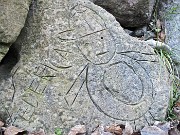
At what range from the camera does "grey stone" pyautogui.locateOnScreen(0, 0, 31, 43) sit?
219 centimetres

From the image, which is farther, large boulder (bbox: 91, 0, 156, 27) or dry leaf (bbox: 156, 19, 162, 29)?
dry leaf (bbox: 156, 19, 162, 29)

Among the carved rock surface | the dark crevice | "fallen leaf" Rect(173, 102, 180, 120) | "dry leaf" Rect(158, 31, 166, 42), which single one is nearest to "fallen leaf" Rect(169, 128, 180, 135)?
the carved rock surface

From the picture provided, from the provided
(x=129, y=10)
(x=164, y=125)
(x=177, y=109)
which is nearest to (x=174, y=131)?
(x=164, y=125)

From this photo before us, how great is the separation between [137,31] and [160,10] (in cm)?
36

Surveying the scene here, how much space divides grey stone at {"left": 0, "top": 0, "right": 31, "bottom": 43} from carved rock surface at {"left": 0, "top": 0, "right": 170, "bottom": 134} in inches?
6.6

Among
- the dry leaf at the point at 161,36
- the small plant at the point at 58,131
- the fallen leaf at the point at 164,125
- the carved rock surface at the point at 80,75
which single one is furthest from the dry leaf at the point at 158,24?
the small plant at the point at 58,131

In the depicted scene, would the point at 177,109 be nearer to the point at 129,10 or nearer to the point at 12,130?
the point at 129,10

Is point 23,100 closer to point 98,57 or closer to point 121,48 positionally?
point 98,57

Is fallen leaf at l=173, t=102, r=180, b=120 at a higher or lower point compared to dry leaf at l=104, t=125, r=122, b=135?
higher

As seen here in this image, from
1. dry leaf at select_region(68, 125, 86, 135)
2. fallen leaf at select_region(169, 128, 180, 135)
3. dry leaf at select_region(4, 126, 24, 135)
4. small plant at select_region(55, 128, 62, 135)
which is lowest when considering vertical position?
dry leaf at select_region(4, 126, 24, 135)

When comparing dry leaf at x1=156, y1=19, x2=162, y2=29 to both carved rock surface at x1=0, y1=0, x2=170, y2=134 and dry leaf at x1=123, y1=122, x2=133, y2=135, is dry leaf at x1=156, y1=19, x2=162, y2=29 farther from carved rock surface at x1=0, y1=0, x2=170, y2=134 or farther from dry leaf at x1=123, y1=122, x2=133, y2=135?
dry leaf at x1=123, y1=122, x2=133, y2=135

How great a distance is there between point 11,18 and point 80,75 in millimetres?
504

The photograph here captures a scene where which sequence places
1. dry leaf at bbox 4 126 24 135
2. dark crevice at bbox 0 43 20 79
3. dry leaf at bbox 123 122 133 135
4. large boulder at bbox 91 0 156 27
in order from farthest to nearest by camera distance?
large boulder at bbox 91 0 156 27 → dark crevice at bbox 0 43 20 79 → dry leaf at bbox 123 122 133 135 → dry leaf at bbox 4 126 24 135

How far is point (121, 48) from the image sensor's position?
2516 millimetres
